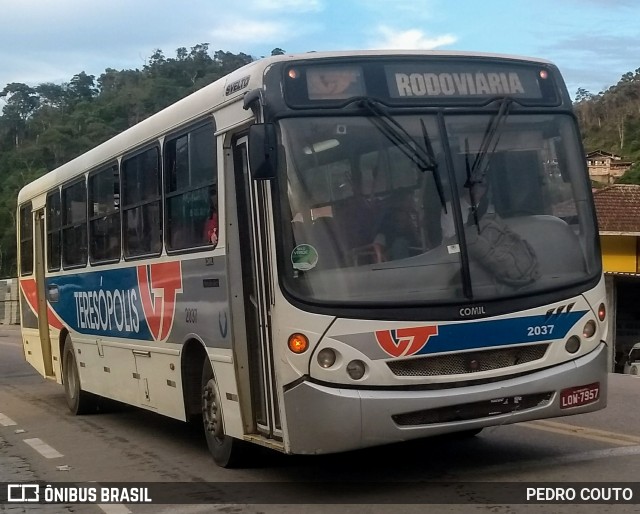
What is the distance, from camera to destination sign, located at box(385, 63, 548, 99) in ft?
24.1

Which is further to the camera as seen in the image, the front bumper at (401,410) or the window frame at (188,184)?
the window frame at (188,184)

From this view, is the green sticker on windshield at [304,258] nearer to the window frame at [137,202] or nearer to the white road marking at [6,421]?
the window frame at [137,202]

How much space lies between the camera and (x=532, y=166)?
7.50 m

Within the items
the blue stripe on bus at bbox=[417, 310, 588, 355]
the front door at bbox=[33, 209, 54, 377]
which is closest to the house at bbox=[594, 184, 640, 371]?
the front door at bbox=[33, 209, 54, 377]

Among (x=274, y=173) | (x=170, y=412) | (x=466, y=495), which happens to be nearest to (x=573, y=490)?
(x=466, y=495)

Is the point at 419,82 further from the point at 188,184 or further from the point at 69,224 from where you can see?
Result: the point at 69,224

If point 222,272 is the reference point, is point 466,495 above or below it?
below

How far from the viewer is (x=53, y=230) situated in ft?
46.8

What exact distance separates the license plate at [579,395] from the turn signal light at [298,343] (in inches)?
73.6

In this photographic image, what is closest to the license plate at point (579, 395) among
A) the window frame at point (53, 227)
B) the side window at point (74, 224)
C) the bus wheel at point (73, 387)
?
the side window at point (74, 224)

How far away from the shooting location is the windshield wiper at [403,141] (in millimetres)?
7121

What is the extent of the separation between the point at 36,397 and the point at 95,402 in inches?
122

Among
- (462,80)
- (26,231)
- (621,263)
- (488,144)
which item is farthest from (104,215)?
(621,263)

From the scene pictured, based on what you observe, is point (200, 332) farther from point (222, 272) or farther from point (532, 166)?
point (532, 166)
